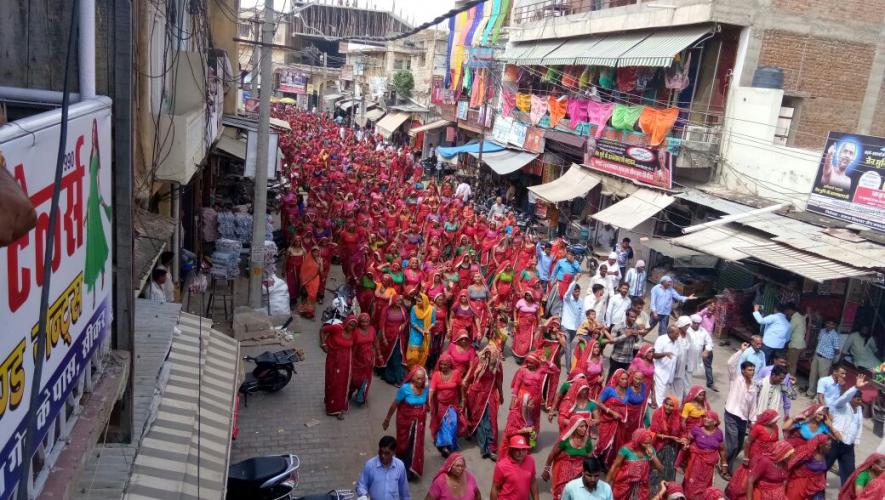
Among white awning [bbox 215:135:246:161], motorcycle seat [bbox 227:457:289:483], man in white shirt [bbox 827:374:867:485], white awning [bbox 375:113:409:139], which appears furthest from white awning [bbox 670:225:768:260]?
white awning [bbox 375:113:409:139]

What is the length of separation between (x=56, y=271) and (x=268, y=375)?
7191 mm

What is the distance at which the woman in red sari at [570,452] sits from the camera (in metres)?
6.49

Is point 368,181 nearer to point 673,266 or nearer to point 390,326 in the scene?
point 673,266

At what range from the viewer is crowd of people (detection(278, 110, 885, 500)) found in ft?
21.1

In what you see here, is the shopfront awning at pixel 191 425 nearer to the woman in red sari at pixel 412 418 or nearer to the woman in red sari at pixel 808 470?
the woman in red sari at pixel 412 418

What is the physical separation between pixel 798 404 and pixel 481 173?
1788 centimetres

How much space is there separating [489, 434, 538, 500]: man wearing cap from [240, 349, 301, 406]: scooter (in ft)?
13.8

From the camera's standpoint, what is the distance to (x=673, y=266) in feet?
50.2

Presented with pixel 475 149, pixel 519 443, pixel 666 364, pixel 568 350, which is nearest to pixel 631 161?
pixel 568 350

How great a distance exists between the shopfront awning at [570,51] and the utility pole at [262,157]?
1119 cm

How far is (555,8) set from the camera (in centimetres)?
2316

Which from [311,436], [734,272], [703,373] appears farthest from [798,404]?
[311,436]

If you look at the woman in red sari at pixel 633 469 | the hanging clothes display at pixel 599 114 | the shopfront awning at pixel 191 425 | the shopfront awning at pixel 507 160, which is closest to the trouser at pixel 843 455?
the woman in red sari at pixel 633 469

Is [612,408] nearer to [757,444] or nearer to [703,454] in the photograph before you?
[703,454]
